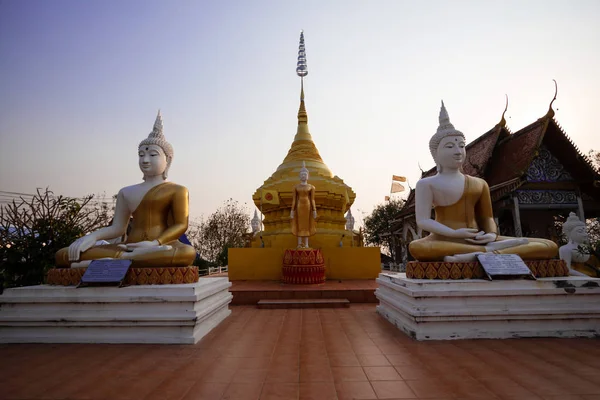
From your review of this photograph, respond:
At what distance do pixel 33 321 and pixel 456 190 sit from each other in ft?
18.6

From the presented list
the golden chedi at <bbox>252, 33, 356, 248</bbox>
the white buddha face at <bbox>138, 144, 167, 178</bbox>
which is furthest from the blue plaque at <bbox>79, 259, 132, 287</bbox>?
the golden chedi at <bbox>252, 33, 356, 248</bbox>

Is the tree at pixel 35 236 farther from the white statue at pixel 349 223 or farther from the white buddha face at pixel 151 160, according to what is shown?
the white statue at pixel 349 223

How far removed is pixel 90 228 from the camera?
696 cm

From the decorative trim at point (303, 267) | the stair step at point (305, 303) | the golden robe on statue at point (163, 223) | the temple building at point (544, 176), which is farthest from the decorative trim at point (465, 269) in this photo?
the temple building at point (544, 176)

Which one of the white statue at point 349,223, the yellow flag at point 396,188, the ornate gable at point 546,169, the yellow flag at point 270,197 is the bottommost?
the white statue at point 349,223

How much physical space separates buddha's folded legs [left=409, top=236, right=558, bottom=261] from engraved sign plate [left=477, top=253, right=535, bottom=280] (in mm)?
136

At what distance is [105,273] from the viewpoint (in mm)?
4211

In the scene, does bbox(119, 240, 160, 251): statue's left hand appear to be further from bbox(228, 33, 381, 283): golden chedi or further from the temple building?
the temple building

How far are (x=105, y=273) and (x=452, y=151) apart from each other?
5.00m

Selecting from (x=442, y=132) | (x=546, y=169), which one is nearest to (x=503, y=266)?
(x=442, y=132)

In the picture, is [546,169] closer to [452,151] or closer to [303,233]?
[303,233]

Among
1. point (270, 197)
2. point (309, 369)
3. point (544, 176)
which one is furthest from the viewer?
point (544, 176)

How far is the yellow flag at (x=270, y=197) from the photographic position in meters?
11.3

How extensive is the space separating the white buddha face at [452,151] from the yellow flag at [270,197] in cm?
684
